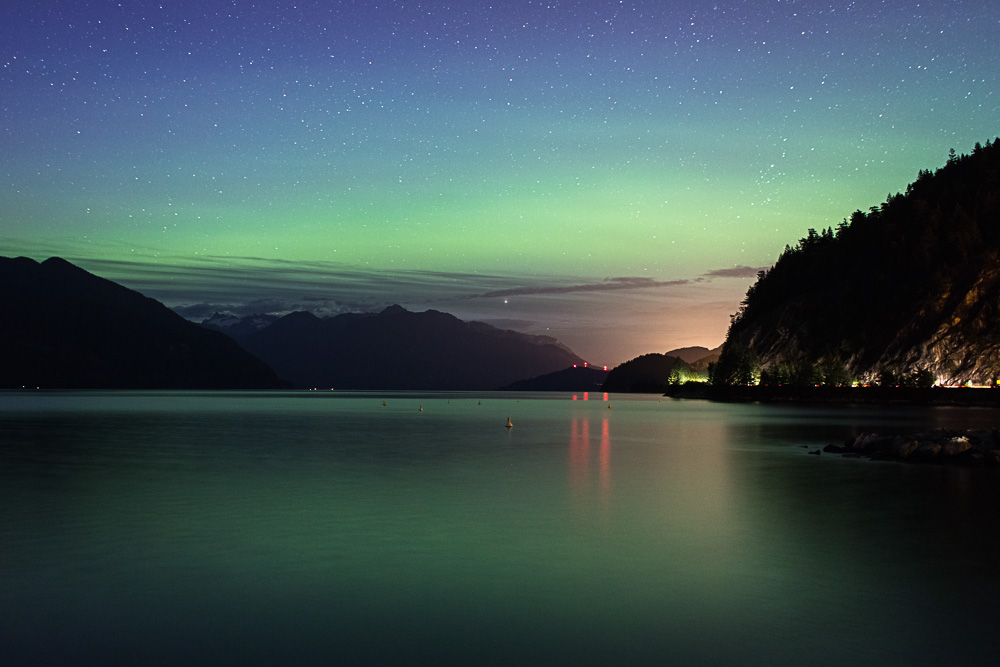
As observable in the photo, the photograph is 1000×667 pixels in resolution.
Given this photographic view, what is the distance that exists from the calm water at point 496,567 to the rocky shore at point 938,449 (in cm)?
502

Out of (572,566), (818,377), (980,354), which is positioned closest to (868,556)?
(572,566)

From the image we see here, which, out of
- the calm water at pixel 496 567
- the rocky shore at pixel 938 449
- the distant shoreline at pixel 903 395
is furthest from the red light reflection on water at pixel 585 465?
the distant shoreline at pixel 903 395

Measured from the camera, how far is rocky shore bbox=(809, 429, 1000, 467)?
134 feet

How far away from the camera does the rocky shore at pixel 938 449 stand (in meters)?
41.0

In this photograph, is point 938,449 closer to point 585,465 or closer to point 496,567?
point 585,465

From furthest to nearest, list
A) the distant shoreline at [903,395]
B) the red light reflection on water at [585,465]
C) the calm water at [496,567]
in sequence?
the distant shoreline at [903,395]
the red light reflection on water at [585,465]
the calm water at [496,567]

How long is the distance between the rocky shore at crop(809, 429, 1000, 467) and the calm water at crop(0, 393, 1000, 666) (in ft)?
16.5

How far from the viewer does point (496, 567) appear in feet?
55.4

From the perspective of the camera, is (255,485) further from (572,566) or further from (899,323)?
(899,323)

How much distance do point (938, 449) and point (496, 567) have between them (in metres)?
34.6

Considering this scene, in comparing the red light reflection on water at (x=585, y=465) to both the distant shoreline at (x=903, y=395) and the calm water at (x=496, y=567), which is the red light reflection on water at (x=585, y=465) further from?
the distant shoreline at (x=903, y=395)

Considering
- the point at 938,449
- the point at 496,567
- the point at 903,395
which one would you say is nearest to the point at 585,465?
the point at 938,449

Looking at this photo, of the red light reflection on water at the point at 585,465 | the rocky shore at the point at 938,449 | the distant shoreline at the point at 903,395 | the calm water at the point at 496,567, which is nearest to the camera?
the calm water at the point at 496,567

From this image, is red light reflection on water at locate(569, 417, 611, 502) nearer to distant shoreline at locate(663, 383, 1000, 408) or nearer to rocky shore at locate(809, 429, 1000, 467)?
rocky shore at locate(809, 429, 1000, 467)
